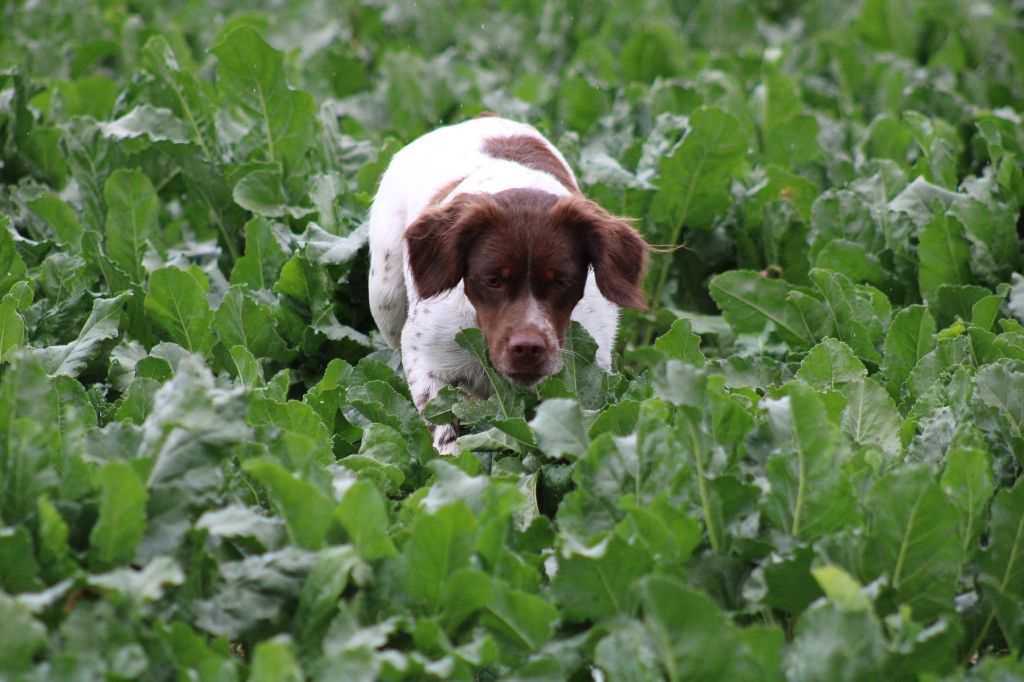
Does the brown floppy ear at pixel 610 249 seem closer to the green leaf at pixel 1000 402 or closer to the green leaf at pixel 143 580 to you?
the green leaf at pixel 1000 402

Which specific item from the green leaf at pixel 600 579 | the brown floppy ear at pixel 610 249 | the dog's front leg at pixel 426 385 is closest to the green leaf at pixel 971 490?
the green leaf at pixel 600 579

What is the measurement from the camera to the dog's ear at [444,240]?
4695mm

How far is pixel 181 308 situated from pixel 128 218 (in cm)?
91

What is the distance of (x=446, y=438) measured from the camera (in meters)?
4.86

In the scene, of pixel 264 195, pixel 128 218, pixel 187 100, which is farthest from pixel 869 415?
pixel 187 100

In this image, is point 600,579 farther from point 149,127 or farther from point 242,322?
point 149,127

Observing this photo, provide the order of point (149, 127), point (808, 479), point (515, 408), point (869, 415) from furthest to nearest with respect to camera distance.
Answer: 1. point (149, 127)
2. point (515, 408)
3. point (869, 415)
4. point (808, 479)

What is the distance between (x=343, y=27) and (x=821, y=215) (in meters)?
5.77

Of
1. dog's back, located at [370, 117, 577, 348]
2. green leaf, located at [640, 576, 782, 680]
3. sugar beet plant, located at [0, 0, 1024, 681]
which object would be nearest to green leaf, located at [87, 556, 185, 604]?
sugar beet plant, located at [0, 0, 1024, 681]

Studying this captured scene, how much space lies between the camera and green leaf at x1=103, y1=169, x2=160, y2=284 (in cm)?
582

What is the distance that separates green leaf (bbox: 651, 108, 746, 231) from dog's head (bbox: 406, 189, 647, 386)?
1425 millimetres

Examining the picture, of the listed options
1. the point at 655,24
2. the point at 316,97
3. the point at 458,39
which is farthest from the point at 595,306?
the point at 458,39

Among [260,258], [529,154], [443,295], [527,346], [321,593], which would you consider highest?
[321,593]

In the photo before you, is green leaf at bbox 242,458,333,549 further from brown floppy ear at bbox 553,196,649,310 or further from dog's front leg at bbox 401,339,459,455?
brown floppy ear at bbox 553,196,649,310
